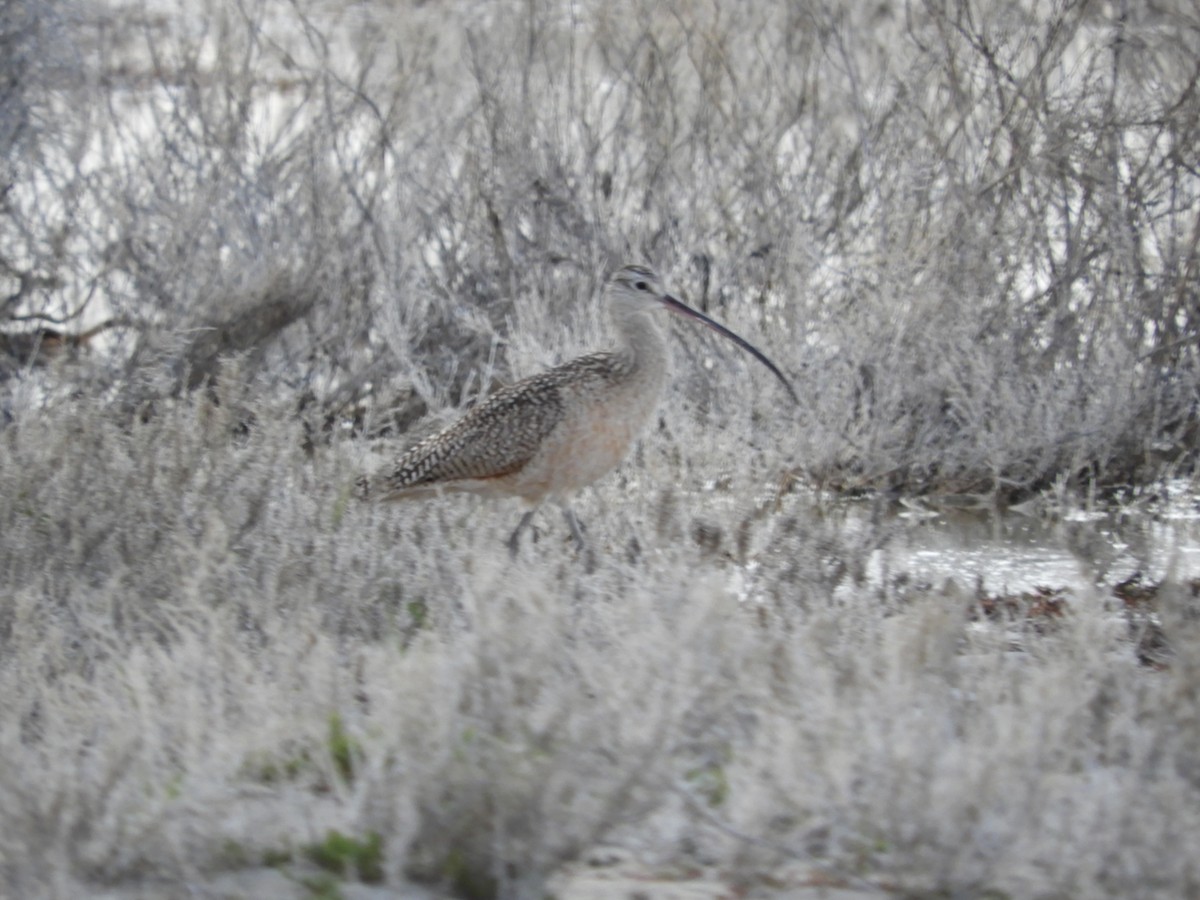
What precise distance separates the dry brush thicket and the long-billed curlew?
16 centimetres

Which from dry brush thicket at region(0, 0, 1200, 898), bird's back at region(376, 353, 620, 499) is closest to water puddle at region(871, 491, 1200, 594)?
dry brush thicket at region(0, 0, 1200, 898)

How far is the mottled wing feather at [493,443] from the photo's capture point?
19.1ft

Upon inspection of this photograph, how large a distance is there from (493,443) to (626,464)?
5.15ft

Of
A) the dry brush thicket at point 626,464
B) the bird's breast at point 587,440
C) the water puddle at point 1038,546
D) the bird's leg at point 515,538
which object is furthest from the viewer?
the water puddle at point 1038,546

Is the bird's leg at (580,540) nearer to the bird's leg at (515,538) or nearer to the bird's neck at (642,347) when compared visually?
the bird's leg at (515,538)

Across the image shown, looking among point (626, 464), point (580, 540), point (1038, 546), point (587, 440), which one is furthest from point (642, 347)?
point (1038, 546)

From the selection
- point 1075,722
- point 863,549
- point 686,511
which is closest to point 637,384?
point 686,511

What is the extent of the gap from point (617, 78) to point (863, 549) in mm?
4552

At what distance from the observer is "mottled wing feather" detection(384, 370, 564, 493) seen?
5828mm

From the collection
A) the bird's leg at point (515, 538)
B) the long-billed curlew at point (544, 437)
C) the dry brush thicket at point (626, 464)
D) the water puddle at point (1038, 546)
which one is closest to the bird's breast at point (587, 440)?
the long-billed curlew at point (544, 437)

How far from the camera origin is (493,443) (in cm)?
585

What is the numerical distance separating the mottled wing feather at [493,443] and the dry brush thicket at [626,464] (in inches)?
6.0

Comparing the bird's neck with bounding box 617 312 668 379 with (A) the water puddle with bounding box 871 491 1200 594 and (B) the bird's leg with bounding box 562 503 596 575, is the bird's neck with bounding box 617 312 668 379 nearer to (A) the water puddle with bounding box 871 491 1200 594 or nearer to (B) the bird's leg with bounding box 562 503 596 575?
(B) the bird's leg with bounding box 562 503 596 575

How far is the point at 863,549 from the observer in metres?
5.45
